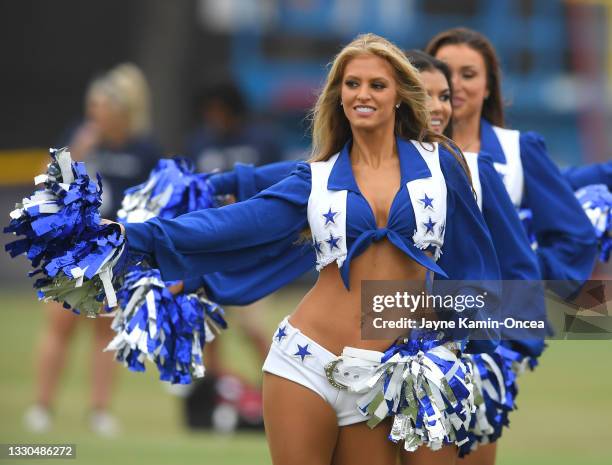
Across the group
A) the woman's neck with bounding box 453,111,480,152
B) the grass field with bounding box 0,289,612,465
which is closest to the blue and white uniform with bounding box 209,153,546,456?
the woman's neck with bounding box 453,111,480,152

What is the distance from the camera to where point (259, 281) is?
16.4 feet

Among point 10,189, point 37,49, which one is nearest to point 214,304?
point 10,189

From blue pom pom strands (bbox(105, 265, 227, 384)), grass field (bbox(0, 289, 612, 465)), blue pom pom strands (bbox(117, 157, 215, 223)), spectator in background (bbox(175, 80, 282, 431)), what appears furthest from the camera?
spectator in background (bbox(175, 80, 282, 431))

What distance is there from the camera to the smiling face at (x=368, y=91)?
463 cm

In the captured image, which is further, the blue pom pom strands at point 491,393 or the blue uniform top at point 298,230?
the blue pom pom strands at point 491,393

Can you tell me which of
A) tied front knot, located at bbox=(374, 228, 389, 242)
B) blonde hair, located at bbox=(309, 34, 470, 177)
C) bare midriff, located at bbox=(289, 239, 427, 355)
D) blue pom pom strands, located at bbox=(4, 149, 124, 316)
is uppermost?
blonde hair, located at bbox=(309, 34, 470, 177)

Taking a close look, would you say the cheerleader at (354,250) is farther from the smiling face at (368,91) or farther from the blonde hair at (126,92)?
the blonde hair at (126,92)

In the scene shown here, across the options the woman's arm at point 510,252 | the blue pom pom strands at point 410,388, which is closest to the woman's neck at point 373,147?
the woman's arm at point 510,252

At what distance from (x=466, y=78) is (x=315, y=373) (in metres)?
1.76

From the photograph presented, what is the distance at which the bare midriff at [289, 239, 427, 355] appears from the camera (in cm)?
457

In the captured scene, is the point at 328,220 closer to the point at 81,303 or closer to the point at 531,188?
the point at 81,303

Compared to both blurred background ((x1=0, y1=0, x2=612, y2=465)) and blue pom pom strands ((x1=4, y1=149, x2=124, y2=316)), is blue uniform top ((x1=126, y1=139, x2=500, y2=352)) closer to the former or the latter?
blue pom pom strands ((x1=4, y1=149, x2=124, y2=316))

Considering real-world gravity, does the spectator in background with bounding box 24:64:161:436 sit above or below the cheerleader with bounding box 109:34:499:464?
below

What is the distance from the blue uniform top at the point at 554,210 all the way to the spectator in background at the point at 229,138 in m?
4.30
